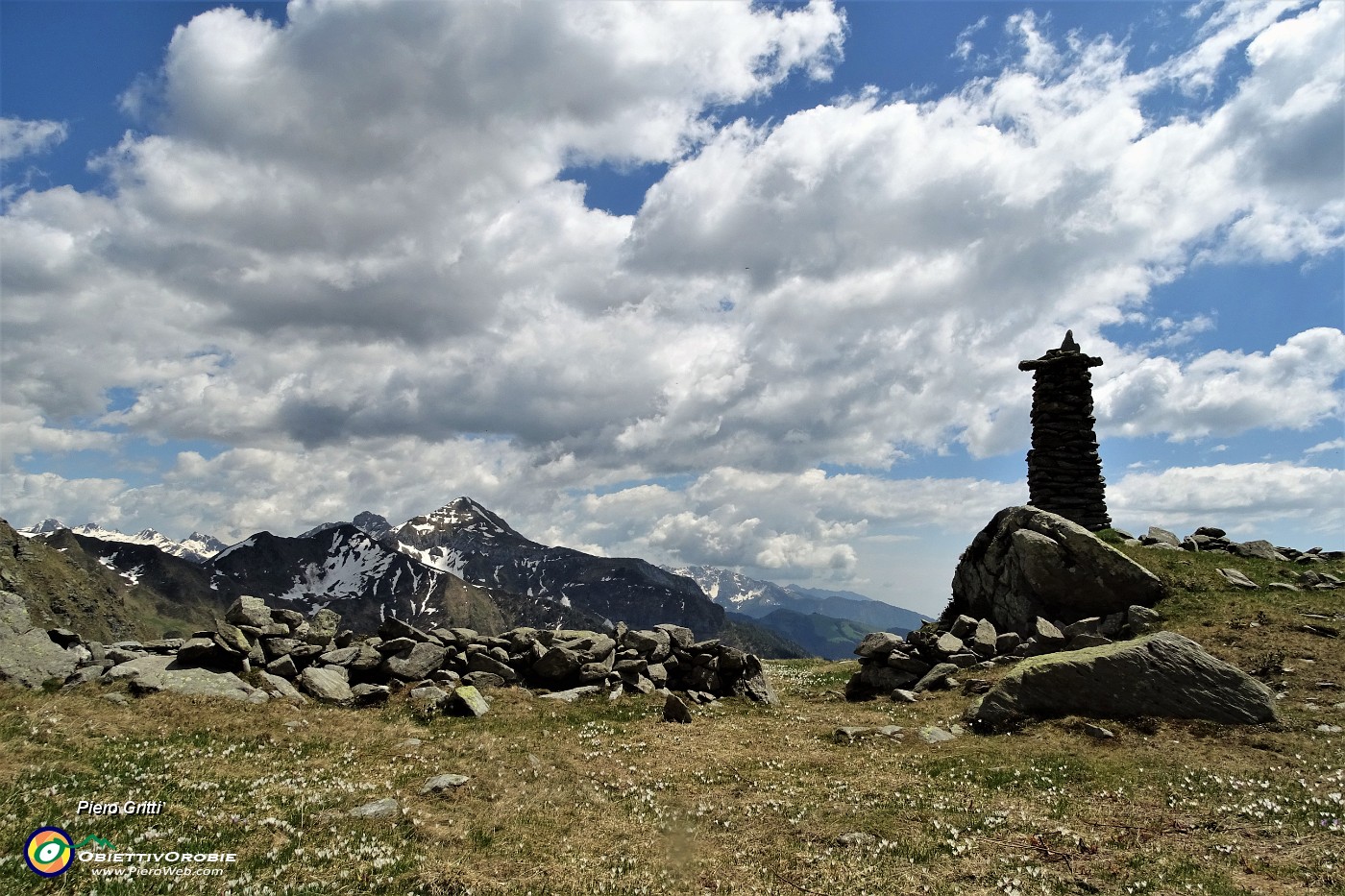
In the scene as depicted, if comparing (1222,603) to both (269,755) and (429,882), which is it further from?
(269,755)

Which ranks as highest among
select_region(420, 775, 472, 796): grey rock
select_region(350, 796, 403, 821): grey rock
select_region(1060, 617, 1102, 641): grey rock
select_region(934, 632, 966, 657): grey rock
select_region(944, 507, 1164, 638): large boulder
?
select_region(944, 507, 1164, 638): large boulder

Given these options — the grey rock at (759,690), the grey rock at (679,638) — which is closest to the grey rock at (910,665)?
the grey rock at (759,690)

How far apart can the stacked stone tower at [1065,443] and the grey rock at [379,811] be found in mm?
46873

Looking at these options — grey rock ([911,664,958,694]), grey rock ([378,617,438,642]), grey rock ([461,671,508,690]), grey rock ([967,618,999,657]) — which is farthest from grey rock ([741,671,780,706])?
grey rock ([378,617,438,642])

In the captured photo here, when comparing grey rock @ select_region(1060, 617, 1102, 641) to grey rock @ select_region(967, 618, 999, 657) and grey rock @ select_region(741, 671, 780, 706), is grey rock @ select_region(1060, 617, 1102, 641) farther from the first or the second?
grey rock @ select_region(741, 671, 780, 706)

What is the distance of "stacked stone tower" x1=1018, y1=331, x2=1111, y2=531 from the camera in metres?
48.9

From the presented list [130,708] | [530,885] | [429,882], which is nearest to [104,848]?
[429,882]

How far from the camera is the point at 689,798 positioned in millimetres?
18562

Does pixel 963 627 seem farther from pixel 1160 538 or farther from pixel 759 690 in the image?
pixel 1160 538

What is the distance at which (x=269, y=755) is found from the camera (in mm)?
20219

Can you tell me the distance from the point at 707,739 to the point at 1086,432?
1560 inches

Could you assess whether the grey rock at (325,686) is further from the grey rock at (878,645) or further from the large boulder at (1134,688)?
the large boulder at (1134,688)

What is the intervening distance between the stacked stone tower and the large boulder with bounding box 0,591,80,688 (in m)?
54.9

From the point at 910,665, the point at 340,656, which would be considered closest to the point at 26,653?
the point at 340,656
